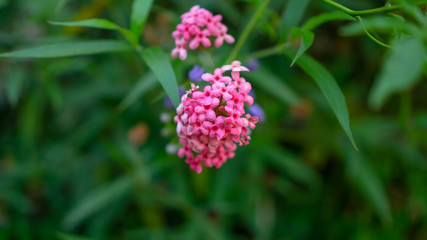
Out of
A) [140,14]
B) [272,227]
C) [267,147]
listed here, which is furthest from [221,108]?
[272,227]

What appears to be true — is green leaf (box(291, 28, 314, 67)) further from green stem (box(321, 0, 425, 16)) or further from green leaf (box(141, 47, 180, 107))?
green leaf (box(141, 47, 180, 107))

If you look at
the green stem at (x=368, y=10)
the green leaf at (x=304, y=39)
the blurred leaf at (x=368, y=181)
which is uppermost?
the green stem at (x=368, y=10)

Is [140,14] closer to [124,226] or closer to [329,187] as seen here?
[124,226]

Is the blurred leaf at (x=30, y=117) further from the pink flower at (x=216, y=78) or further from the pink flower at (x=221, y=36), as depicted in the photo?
the pink flower at (x=216, y=78)

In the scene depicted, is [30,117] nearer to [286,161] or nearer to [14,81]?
[14,81]

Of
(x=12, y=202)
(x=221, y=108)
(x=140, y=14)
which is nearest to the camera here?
(x=221, y=108)

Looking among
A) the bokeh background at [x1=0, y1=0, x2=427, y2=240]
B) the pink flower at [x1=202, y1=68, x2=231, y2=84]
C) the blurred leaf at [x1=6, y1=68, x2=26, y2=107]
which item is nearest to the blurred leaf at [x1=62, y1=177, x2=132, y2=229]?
the bokeh background at [x1=0, y1=0, x2=427, y2=240]

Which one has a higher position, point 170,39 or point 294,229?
point 170,39

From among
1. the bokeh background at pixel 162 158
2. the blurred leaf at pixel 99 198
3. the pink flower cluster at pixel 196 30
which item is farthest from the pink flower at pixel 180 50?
the blurred leaf at pixel 99 198
